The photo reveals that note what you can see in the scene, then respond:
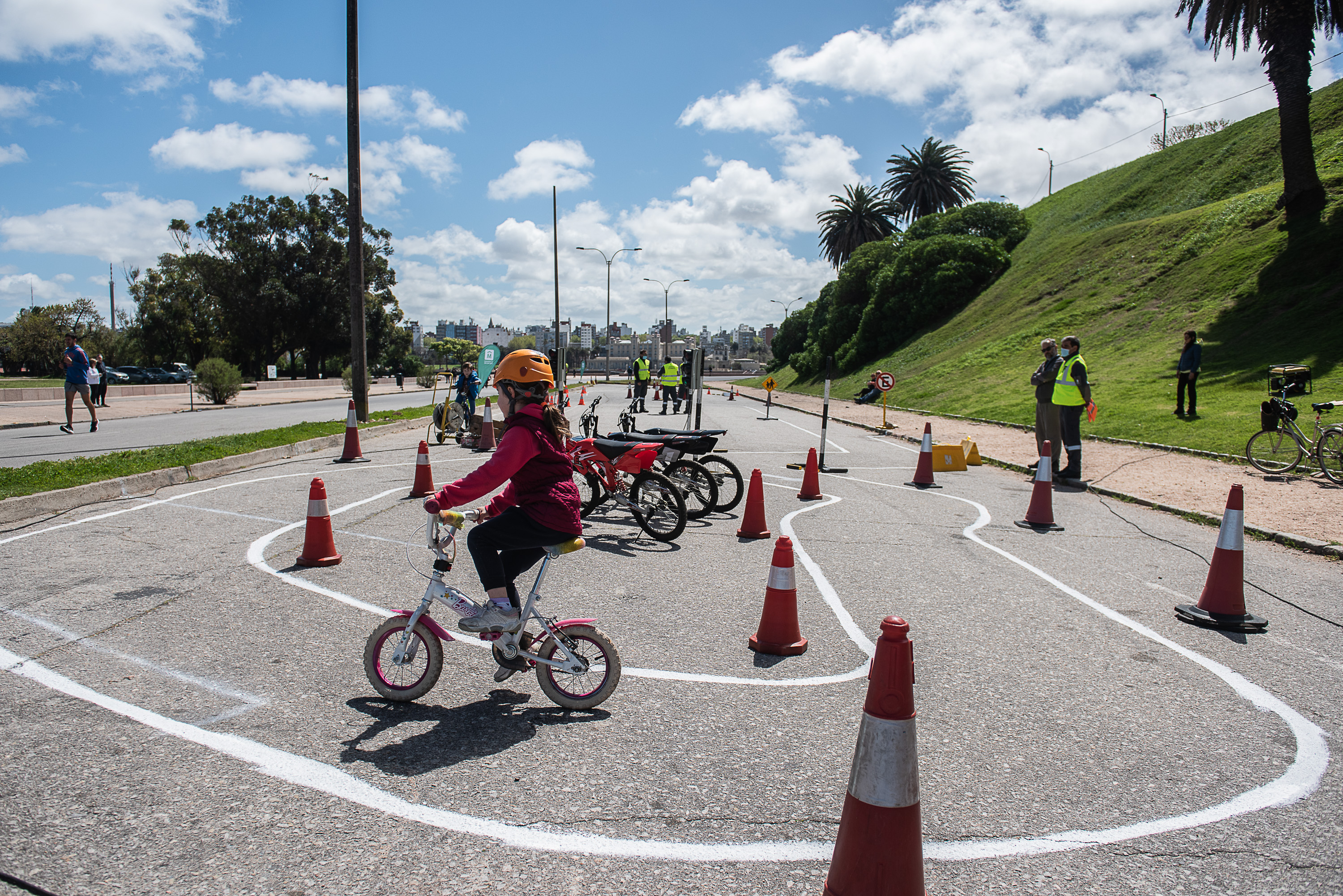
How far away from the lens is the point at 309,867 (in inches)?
105

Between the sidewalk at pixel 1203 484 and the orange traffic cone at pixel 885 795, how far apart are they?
811 cm

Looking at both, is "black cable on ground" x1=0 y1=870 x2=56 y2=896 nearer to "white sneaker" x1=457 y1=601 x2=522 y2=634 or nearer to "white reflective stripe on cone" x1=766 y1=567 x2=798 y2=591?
"white sneaker" x1=457 y1=601 x2=522 y2=634

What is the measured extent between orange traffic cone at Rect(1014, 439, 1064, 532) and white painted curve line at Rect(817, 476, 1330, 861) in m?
4.31

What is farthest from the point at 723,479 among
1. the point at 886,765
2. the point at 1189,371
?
the point at 1189,371

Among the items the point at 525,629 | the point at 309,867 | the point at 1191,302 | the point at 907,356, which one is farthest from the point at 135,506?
the point at 907,356

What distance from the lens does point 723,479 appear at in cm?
991

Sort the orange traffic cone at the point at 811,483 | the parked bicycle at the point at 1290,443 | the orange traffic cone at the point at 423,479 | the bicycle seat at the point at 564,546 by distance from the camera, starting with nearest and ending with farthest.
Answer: the bicycle seat at the point at 564,546 < the orange traffic cone at the point at 423,479 < the orange traffic cone at the point at 811,483 < the parked bicycle at the point at 1290,443

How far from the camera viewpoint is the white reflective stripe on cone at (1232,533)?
5590 millimetres

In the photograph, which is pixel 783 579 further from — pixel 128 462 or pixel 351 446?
pixel 351 446

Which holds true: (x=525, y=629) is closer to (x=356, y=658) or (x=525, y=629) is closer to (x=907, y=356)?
(x=356, y=658)

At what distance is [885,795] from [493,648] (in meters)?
2.30

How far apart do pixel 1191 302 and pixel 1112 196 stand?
77.2ft

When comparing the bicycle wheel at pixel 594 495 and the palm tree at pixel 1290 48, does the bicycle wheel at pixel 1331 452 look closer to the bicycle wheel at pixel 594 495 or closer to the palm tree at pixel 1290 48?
the bicycle wheel at pixel 594 495

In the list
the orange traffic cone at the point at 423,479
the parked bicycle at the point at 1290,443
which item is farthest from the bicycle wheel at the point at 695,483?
the parked bicycle at the point at 1290,443
